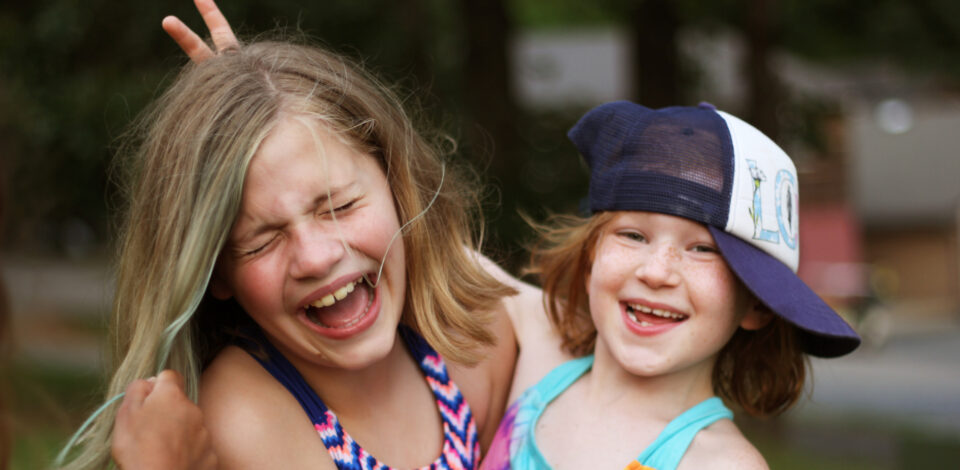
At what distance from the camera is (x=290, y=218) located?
6.27 feet

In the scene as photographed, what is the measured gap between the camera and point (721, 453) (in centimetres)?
213

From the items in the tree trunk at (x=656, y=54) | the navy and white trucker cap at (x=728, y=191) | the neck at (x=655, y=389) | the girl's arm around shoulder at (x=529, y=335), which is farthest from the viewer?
the tree trunk at (x=656, y=54)

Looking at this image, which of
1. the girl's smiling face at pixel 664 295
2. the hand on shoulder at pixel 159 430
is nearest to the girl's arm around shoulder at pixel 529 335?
the girl's smiling face at pixel 664 295

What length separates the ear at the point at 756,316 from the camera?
230 cm

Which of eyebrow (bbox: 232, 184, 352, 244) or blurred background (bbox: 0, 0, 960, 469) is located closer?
eyebrow (bbox: 232, 184, 352, 244)

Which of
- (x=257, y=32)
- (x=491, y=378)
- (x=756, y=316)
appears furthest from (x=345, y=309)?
(x=257, y=32)

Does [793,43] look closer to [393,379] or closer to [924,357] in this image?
[924,357]

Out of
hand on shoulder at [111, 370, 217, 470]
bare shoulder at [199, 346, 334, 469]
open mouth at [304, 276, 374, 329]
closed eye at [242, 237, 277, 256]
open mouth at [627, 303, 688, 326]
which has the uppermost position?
closed eye at [242, 237, 277, 256]

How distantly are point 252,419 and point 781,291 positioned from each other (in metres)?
1.19

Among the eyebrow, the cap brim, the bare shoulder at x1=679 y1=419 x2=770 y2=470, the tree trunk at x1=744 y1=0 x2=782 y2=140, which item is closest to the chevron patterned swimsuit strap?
the eyebrow

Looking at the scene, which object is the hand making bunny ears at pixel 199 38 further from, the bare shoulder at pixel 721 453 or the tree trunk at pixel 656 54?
the tree trunk at pixel 656 54

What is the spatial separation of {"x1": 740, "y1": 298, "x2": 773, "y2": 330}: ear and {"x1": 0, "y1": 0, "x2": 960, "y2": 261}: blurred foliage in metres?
3.48

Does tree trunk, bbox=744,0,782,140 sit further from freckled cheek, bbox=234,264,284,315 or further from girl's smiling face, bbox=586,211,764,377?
freckled cheek, bbox=234,264,284,315

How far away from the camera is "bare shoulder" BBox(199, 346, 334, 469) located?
193cm
